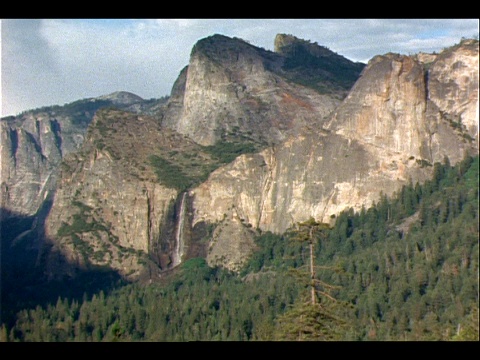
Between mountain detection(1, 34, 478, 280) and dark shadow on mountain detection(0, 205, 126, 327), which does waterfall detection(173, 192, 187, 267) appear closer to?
mountain detection(1, 34, 478, 280)

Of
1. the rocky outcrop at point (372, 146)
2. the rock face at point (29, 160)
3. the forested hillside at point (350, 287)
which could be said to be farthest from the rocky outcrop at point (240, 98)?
the rock face at point (29, 160)

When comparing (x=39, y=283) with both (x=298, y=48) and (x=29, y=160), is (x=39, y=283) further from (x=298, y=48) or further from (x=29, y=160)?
(x=29, y=160)

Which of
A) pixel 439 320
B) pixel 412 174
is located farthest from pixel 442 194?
pixel 439 320

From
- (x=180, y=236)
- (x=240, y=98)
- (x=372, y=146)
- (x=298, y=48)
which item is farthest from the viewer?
(x=298, y=48)

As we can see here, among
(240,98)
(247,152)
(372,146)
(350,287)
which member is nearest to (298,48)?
(240,98)

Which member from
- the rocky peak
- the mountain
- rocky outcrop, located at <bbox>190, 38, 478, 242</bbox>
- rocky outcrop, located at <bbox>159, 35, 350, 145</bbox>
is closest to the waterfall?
the mountain

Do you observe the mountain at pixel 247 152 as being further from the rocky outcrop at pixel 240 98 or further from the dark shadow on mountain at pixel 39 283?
the dark shadow on mountain at pixel 39 283
